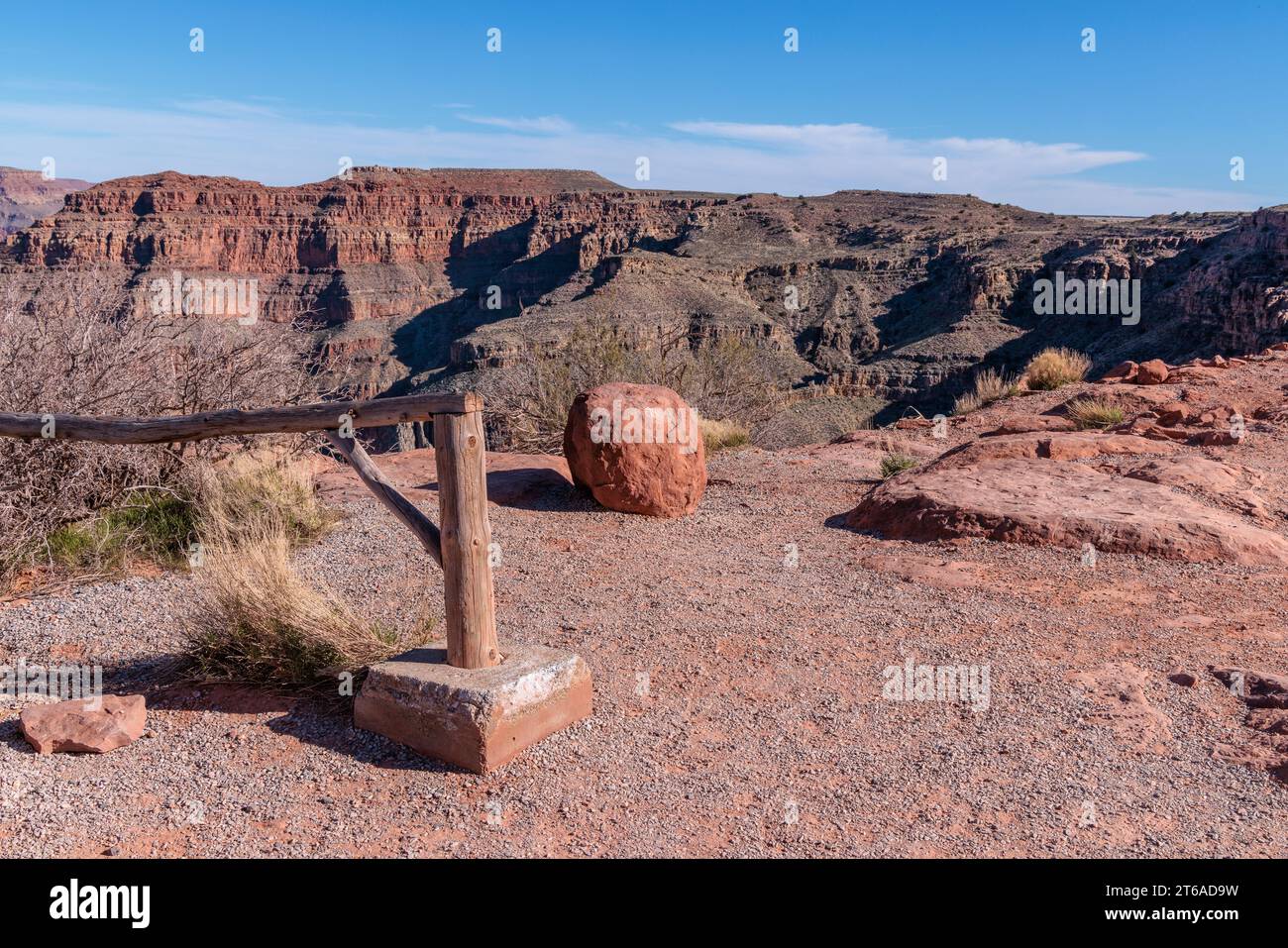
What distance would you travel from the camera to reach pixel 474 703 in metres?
3.43

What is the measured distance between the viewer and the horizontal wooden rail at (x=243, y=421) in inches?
144

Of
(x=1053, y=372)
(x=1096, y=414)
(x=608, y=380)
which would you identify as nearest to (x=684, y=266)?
(x=1053, y=372)

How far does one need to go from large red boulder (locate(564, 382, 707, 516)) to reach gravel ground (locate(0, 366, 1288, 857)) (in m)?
1.27

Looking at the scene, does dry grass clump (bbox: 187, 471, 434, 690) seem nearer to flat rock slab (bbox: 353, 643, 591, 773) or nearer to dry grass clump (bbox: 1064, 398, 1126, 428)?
flat rock slab (bbox: 353, 643, 591, 773)

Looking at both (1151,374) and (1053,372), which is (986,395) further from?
(1151,374)

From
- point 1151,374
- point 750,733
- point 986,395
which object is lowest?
A: point 750,733

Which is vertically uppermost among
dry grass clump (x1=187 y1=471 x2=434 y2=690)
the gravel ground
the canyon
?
the canyon

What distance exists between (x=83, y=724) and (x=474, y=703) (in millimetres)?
1601

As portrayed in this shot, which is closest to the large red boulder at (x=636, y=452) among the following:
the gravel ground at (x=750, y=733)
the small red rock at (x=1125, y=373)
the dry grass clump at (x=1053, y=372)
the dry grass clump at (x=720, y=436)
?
the gravel ground at (x=750, y=733)

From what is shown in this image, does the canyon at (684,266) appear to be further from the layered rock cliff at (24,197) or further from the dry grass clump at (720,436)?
the layered rock cliff at (24,197)

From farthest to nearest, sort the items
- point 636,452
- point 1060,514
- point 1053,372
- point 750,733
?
point 1053,372, point 636,452, point 1060,514, point 750,733

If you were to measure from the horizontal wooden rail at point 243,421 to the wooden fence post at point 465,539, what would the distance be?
0.25 ft

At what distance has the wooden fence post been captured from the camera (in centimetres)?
362

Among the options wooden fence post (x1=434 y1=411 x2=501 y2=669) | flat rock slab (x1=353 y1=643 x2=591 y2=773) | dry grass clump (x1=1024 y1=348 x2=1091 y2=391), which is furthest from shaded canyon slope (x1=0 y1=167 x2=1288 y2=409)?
dry grass clump (x1=1024 y1=348 x2=1091 y2=391)
